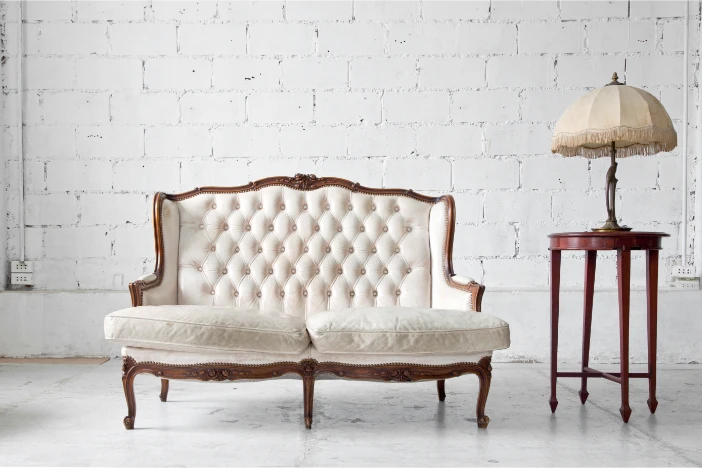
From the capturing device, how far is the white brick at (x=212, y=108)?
3.83 m

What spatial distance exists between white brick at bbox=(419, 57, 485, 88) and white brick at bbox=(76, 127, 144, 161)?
5.48 ft

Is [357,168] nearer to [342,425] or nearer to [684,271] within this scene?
[342,425]

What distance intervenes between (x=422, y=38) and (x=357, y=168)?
838 mm

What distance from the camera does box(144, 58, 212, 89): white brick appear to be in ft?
12.6

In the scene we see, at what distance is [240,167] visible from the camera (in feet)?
12.6

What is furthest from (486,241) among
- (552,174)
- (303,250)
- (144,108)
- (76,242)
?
(76,242)

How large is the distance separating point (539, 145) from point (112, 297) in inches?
102

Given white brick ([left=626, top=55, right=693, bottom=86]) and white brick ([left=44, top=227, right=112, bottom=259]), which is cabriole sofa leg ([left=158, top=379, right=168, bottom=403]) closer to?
white brick ([left=44, top=227, right=112, bottom=259])

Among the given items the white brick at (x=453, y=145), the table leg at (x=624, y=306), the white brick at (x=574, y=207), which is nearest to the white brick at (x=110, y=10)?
the white brick at (x=453, y=145)

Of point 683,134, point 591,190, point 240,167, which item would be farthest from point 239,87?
point 683,134

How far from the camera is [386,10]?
3.83m

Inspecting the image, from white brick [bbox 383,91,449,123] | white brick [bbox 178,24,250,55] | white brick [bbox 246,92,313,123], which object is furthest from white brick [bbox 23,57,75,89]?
white brick [bbox 383,91,449,123]

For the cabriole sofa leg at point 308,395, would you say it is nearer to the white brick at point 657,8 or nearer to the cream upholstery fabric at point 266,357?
the cream upholstery fabric at point 266,357

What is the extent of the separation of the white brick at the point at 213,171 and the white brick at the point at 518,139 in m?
1.43
